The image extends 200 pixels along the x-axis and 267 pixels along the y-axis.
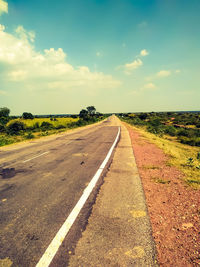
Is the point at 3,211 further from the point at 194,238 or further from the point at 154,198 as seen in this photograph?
the point at 194,238

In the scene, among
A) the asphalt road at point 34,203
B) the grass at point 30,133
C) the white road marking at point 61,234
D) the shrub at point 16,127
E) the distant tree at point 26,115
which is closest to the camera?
the white road marking at point 61,234

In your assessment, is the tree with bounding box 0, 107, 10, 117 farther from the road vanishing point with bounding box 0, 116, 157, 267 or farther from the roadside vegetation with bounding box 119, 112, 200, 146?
the road vanishing point with bounding box 0, 116, 157, 267

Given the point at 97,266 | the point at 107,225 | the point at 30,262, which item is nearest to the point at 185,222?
the point at 107,225

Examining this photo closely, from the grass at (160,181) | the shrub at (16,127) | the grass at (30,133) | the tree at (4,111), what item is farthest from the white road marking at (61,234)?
the tree at (4,111)

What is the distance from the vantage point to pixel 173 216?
3.35m

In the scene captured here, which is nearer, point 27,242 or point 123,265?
point 123,265

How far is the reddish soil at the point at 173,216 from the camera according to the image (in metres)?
2.38

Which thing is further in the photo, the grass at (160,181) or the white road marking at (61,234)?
the grass at (160,181)

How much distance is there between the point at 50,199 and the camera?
164 inches

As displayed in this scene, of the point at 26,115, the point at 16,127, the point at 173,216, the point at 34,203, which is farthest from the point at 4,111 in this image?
the point at 173,216

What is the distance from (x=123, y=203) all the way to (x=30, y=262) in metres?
2.32

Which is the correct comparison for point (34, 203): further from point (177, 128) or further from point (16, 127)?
point (177, 128)

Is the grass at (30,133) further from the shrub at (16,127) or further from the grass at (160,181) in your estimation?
the grass at (160,181)

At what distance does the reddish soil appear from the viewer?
7.82ft
